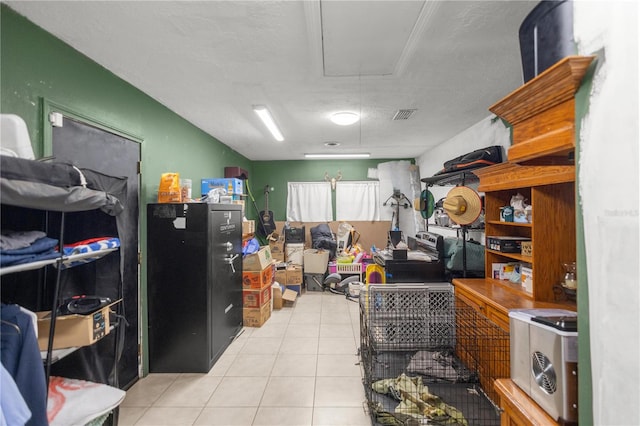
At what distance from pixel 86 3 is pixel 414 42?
1879 millimetres

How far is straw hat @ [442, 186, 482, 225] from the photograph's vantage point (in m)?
2.78

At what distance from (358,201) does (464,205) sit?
3.23m

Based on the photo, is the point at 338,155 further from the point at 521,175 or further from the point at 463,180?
the point at 521,175

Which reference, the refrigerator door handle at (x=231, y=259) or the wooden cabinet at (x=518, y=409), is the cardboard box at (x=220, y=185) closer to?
the refrigerator door handle at (x=231, y=259)

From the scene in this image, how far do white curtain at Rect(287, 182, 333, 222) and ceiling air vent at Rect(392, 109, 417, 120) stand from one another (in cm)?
289

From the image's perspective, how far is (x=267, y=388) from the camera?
238 centimetres

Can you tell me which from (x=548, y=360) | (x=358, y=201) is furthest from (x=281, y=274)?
(x=548, y=360)

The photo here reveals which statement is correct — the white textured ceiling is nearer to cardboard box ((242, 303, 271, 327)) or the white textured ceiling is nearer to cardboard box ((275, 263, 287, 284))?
cardboard box ((242, 303, 271, 327))

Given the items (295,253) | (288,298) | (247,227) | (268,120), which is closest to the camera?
(268,120)

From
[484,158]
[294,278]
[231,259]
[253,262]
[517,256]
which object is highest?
[484,158]

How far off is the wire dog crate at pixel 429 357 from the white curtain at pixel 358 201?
11.5 ft

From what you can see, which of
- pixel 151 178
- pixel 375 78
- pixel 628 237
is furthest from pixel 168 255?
pixel 628 237

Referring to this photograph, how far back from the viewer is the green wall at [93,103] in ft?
5.05

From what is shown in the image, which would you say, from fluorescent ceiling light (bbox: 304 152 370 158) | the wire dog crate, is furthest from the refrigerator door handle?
fluorescent ceiling light (bbox: 304 152 370 158)
